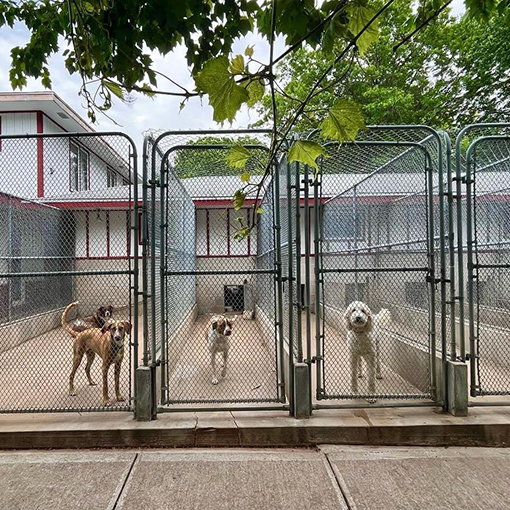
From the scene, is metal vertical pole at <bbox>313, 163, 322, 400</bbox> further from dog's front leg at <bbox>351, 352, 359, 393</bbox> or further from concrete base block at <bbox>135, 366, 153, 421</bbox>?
concrete base block at <bbox>135, 366, 153, 421</bbox>

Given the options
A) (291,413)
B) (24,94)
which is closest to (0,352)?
(291,413)

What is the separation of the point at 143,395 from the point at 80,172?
8954mm

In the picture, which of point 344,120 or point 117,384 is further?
point 117,384

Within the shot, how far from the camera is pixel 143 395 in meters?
2.93

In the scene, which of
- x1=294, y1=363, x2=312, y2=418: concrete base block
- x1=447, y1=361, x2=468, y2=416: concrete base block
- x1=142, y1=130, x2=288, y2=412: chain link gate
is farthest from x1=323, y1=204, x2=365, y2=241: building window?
x1=294, y1=363, x2=312, y2=418: concrete base block

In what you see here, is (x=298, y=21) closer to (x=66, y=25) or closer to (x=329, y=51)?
(x=329, y=51)

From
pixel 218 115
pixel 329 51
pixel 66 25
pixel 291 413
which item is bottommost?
pixel 291 413

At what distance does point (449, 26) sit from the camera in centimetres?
1446

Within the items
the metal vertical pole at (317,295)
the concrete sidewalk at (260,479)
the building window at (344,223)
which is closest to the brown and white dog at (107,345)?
the concrete sidewalk at (260,479)

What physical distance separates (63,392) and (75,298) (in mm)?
5092

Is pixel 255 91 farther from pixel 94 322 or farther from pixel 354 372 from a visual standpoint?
pixel 94 322

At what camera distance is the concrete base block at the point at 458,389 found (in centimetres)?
291

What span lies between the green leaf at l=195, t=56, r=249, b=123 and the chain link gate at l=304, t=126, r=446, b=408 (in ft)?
6.73

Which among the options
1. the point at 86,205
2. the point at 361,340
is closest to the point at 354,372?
the point at 361,340
